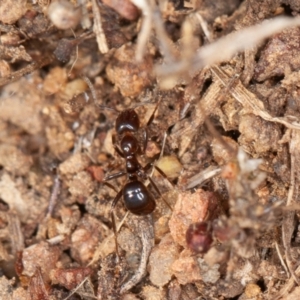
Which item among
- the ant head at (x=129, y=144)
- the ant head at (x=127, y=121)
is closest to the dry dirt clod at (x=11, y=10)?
the ant head at (x=127, y=121)

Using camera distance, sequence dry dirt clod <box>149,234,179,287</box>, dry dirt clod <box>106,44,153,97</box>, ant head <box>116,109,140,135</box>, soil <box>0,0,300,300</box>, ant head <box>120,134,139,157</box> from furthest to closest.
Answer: ant head <box>120,134,139,157</box> → ant head <box>116,109,140,135</box> → dry dirt clod <box>106,44,153,97</box> → dry dirt clod <box>149,234,179,287</box> → soil <box>0,0,300,300</box>

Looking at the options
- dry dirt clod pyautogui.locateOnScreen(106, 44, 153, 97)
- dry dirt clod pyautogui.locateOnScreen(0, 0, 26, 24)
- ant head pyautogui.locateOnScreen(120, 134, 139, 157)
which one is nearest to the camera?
dry dirt clod pyautogui.locateOnScreen(0, 0, 26, 24)

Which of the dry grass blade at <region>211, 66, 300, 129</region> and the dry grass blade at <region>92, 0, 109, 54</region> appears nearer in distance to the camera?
the dry grass blade at <region>211, 66, 300, 129</region>

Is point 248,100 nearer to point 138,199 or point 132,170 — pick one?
point 138,199

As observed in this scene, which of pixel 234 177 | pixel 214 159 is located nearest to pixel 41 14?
pixel 214 159

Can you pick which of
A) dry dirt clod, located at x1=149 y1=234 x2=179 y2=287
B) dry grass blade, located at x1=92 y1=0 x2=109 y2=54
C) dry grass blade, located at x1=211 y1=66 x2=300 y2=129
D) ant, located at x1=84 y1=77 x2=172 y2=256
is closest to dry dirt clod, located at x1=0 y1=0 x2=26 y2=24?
dry grass blade, located at x1=92 y1=0 x2=109 y2=54

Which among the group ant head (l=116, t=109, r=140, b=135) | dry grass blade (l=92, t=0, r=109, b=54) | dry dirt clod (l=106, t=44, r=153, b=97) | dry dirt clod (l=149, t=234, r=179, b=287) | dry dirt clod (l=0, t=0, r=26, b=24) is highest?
dry dirt clod (l=0, t=0, r=26, b=24)

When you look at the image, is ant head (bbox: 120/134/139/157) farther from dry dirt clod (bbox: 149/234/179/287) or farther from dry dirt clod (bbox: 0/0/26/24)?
dry dirt clod (bbox: 0/0/26/24)

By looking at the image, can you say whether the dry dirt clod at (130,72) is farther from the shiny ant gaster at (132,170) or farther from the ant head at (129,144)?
the ant head at (129,144)
